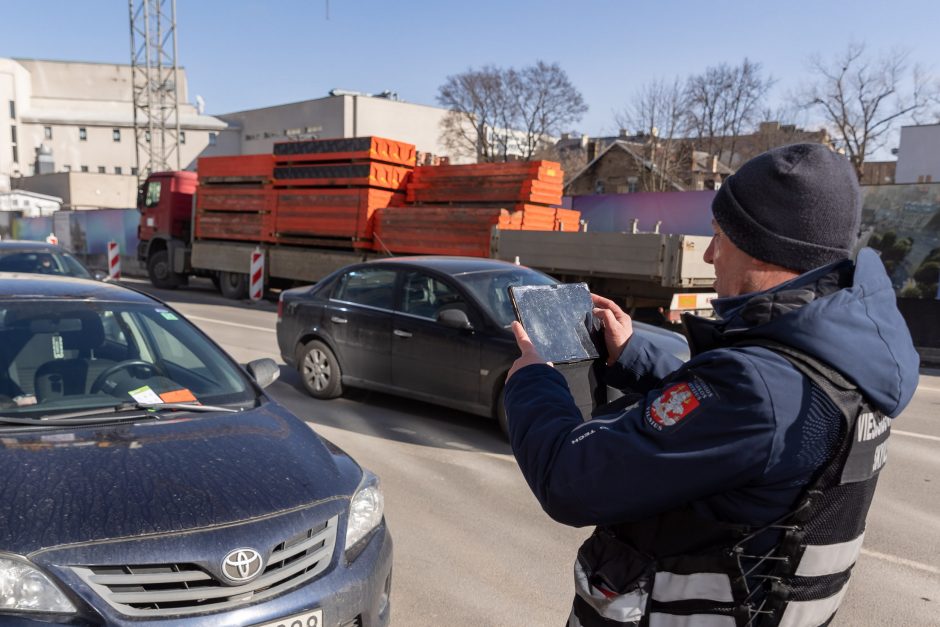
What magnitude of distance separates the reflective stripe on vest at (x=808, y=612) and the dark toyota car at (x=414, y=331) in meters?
4.37

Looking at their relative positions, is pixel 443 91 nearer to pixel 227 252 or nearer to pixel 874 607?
pixel 227 252

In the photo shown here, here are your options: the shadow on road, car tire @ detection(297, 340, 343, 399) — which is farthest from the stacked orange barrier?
the shadow on road

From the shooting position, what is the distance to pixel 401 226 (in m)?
14.6

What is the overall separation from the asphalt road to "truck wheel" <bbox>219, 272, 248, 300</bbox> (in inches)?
444

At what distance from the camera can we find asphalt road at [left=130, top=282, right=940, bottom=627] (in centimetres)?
347

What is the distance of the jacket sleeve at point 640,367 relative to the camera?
182cm

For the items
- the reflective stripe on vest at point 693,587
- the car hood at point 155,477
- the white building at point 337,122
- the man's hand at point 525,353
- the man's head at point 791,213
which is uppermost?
the white building at point 337,122

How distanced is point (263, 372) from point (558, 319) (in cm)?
254

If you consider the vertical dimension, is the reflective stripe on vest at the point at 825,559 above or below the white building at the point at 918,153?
below

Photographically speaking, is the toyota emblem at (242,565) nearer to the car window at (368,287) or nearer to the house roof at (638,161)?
the car window at (368,287)

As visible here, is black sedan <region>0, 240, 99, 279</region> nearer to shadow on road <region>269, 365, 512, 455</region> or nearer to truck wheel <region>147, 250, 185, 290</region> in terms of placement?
shadow on road <region>269, 365, 512, 455</region>

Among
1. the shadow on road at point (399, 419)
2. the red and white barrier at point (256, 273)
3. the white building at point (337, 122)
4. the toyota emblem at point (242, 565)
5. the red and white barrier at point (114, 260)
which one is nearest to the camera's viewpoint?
the toyota emblem at point (242, 565)

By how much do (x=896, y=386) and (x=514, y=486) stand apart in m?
3.97

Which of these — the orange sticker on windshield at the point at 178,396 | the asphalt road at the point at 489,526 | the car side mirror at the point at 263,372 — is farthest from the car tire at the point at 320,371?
the orange sticker on windshield at the point at 178,396
